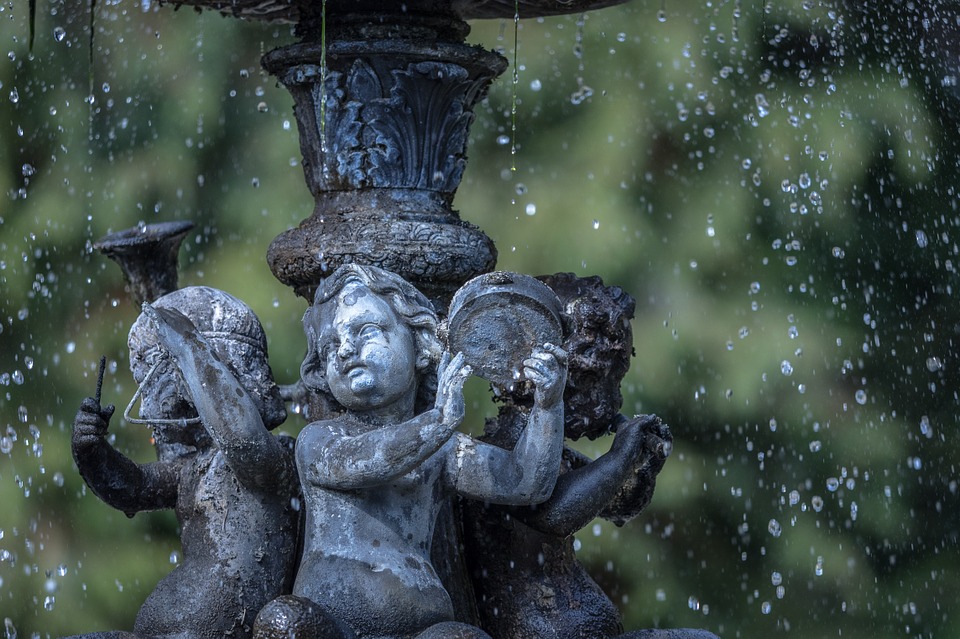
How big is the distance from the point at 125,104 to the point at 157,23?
1.31 feet

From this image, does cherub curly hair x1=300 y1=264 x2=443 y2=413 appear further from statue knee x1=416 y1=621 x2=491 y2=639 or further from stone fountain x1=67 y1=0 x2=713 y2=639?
statue knee x1=416 y1=621 x2=491 y2=639

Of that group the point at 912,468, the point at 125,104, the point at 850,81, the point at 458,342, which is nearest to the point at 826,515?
the point at 912,468

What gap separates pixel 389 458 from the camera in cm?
368

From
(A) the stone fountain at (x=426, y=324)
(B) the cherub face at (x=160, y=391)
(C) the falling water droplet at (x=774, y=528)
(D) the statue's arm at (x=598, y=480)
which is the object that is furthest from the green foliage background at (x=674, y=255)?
(D) the statue's arm at (x=598, y=480)

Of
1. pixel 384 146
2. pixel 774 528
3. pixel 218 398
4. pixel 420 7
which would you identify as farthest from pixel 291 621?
pixel 774 528

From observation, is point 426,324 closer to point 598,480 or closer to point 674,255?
point 598,480

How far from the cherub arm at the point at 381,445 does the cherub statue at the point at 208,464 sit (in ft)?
0.43

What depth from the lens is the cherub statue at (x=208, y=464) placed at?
382cm

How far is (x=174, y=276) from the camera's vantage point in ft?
15.0

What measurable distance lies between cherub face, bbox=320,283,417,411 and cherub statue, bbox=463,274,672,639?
30 cm

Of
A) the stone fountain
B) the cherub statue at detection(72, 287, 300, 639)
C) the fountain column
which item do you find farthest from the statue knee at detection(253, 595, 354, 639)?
the fountain column

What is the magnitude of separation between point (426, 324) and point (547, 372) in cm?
41

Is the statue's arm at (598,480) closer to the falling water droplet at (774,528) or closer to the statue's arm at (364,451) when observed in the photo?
the statue's arm at (364,451)

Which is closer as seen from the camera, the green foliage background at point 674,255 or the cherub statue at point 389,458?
the cherub statue at point 389,458
